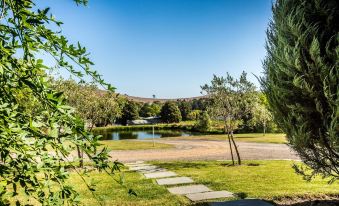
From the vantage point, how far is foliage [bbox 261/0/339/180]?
6.05 m

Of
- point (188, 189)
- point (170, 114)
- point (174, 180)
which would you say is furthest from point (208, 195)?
point (170, 114)

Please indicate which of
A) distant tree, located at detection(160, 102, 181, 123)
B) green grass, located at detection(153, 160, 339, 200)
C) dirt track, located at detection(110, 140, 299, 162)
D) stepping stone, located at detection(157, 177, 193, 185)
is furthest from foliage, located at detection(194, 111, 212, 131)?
stepping stone, located at detection(157, 177, 193, 185)

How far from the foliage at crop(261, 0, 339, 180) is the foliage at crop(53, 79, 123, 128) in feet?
43.4

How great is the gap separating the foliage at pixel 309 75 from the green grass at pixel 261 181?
12.6ft

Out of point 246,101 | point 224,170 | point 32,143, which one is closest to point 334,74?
point 32,143

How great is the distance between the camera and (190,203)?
9734mm

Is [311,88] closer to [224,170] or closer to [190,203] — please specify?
[190,203]

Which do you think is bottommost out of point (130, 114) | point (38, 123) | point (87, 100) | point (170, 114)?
point (38, 123)

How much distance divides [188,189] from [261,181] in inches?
134

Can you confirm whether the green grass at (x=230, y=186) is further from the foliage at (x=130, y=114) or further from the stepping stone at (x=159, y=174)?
the foliage at (x=130, y=114)

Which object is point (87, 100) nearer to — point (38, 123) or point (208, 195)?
point (208, 195)

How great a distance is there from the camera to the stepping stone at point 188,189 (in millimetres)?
11477

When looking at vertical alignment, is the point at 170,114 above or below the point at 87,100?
above

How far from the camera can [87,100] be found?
1903 centimetres
